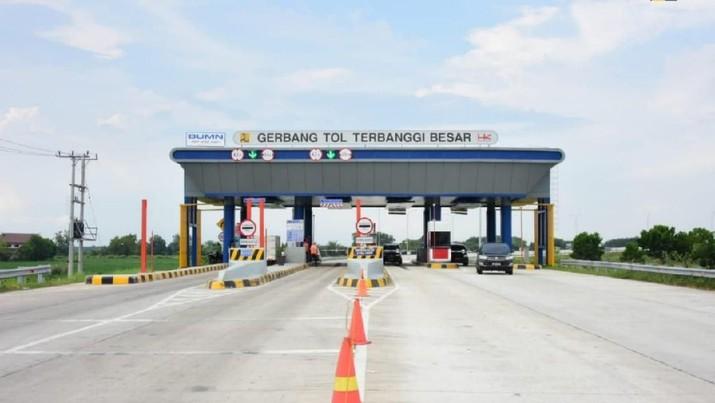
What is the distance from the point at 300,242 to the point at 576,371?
48621mm

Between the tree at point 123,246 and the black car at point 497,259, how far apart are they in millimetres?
92613

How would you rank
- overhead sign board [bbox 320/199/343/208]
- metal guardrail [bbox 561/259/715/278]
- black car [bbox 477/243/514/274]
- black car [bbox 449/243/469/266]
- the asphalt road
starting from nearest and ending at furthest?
the asphalt road < metal guardrail [bbox 561/259/715/278] < black car [bbox 477/243/514/274] < black car [bbox 449/243/469/266] < overhead sign board [bbox 320/199/343/208]

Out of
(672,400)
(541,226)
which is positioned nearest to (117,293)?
(672,400)

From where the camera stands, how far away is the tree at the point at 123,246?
123562 millimetres

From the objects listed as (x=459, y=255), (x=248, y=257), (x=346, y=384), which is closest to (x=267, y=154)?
(x=459, y=255)

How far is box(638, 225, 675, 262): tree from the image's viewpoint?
80250mm

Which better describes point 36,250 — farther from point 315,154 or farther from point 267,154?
point 315,154

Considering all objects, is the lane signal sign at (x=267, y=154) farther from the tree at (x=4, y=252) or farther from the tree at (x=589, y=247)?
the tree at (x=4, y=252)

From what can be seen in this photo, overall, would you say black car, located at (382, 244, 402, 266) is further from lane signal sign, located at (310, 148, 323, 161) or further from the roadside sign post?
the roadside sign post

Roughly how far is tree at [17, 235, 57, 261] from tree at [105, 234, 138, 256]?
14.3 m

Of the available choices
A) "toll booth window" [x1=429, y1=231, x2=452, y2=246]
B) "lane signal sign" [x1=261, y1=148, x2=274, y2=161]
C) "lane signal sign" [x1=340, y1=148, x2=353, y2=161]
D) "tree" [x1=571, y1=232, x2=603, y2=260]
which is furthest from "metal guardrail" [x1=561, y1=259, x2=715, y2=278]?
"tree" [x1=571, y1=232, x2=603, y2=260]

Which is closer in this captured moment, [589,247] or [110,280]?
[110,280]

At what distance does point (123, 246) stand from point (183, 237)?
76.6 m

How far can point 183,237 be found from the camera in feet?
179
